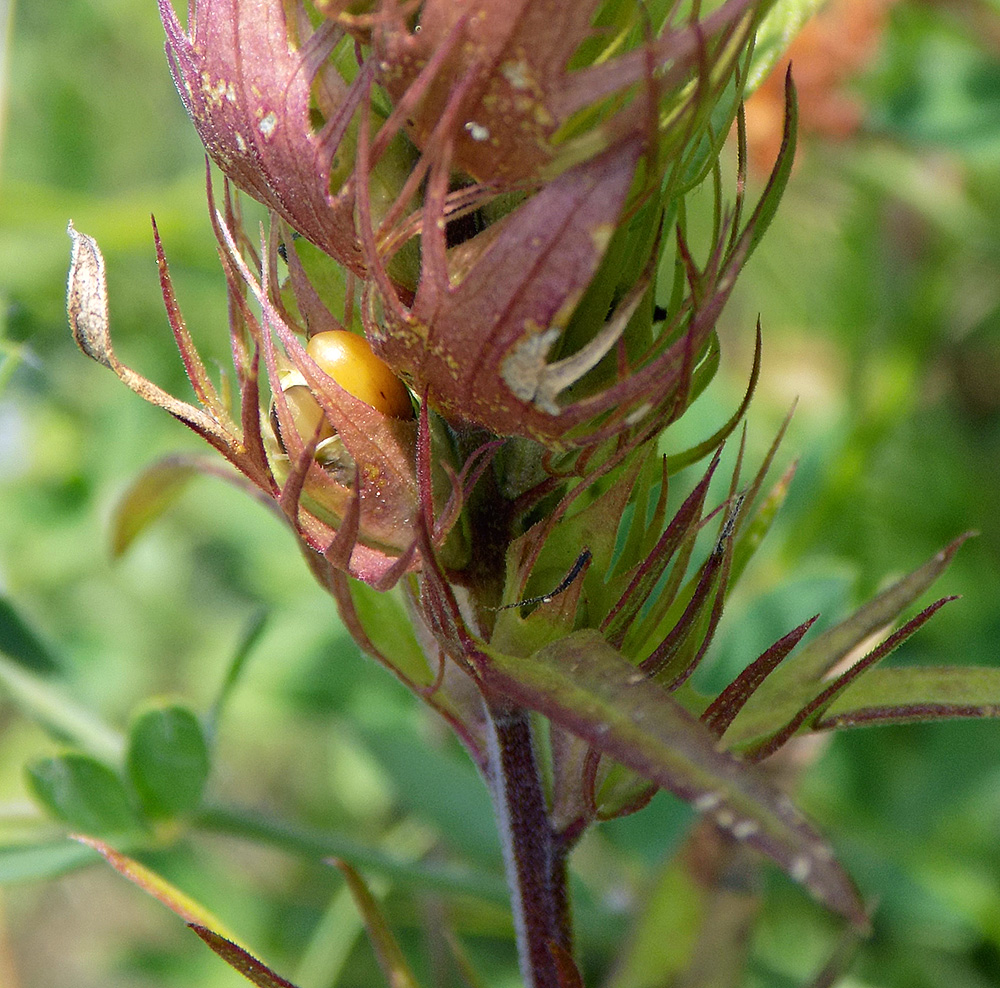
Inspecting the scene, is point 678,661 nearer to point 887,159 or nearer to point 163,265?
point 163,265

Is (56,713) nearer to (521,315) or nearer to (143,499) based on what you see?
(143,499)

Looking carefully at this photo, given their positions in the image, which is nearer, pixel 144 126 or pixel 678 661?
pixel 678 661

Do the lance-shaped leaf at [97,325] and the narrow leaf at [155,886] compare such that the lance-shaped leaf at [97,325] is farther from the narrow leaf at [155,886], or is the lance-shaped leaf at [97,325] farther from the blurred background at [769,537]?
the blurred background at [769,537]

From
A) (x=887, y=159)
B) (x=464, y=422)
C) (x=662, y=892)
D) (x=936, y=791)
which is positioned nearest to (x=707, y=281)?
(x=464, y=422)

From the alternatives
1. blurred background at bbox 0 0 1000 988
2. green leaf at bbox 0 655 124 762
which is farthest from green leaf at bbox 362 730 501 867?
green leaf at bbox 0 655 124 762

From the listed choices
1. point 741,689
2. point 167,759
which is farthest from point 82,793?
point 741,689

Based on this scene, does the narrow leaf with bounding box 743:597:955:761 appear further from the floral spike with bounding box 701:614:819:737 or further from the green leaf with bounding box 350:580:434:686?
the green leaf with bounding box 350:580:434:686
